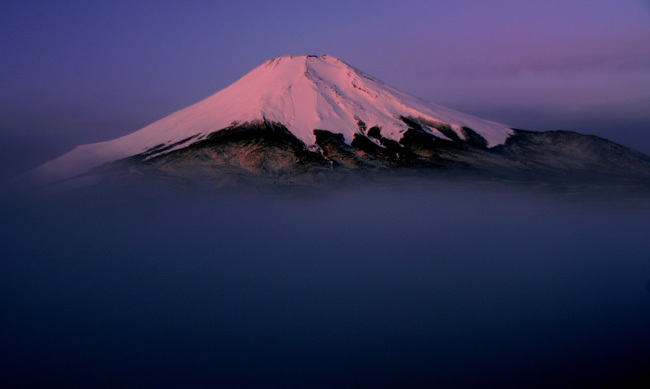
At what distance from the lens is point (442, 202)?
68.7 meters

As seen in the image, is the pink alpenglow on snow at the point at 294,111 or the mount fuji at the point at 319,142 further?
the pink alpenglow on snow at the point at 294,111

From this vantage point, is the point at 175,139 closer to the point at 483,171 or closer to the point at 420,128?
the point at 420,128

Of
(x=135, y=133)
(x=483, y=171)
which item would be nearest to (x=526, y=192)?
(x=483, y=171)

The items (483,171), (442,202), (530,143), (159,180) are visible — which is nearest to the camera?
(159,180)

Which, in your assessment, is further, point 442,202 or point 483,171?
point 442,202

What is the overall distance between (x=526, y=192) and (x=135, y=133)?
187ft

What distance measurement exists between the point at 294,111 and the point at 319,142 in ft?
22.7

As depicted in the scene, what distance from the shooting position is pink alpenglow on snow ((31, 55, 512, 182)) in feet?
205

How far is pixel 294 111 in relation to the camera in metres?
63.6

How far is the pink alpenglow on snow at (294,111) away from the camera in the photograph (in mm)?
62469

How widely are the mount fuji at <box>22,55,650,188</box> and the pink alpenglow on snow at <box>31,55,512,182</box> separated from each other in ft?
0.54

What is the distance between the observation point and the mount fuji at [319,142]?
2242 inches

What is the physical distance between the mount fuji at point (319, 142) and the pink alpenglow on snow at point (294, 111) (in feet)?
0.54

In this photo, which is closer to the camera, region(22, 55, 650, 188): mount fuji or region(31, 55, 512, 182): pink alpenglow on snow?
region(22, 55, 650, 188): mount fuji
